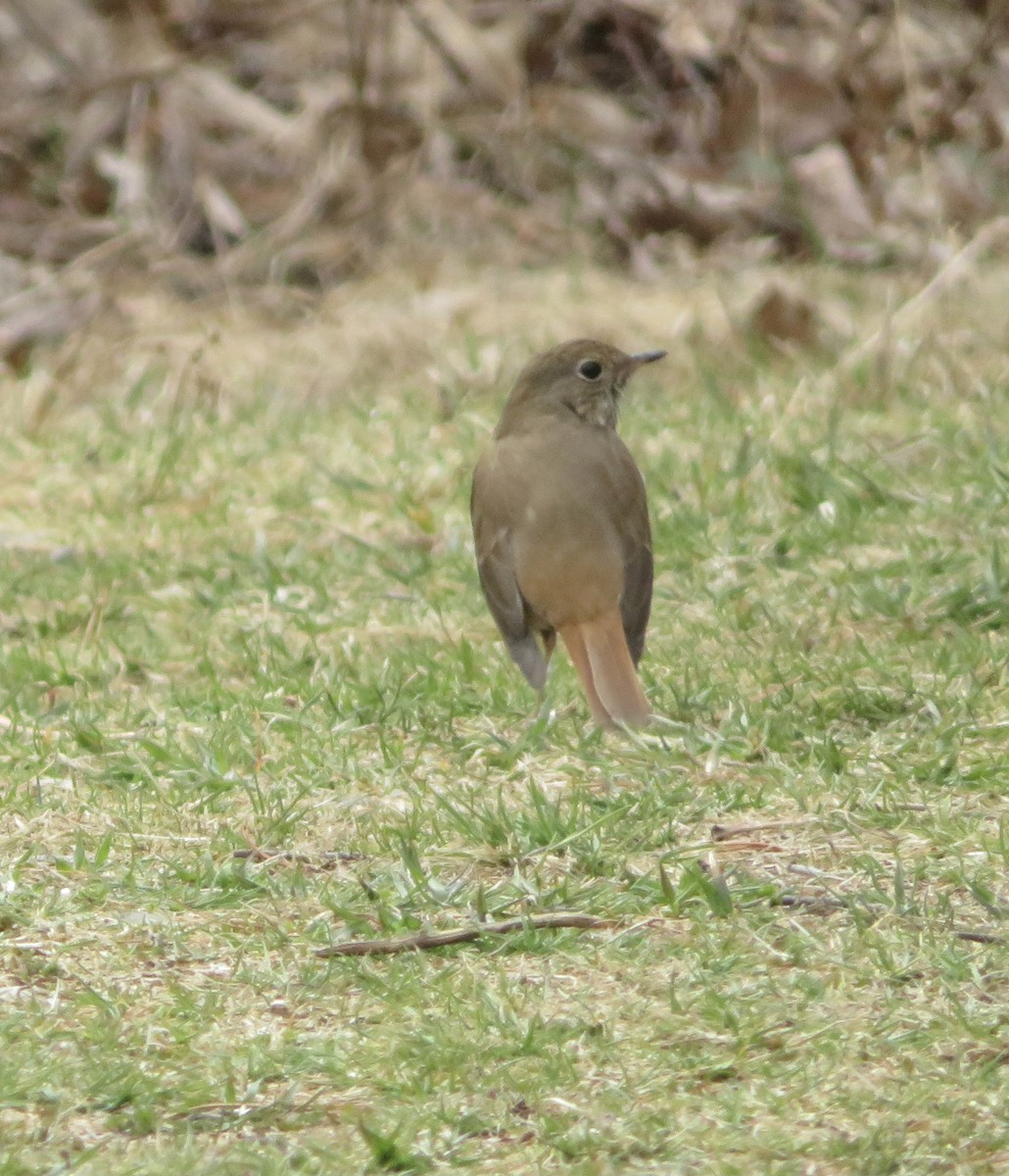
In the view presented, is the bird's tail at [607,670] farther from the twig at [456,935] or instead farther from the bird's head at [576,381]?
the twig at [456,935]

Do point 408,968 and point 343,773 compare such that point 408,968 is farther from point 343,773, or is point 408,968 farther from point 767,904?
point 343,773

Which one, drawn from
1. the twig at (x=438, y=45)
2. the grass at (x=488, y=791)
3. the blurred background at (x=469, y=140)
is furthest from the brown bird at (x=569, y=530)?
the twig at (x=438, y=45)

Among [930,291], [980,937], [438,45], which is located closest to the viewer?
[980,937]

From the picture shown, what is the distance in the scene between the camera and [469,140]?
10.5m

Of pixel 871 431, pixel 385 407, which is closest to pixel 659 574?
pixel 871 431

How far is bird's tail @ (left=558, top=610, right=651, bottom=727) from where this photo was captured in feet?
15.3

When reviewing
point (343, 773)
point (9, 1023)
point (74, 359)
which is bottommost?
point (74, 359)

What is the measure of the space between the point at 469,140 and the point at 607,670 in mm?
6181

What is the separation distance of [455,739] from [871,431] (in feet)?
9.12

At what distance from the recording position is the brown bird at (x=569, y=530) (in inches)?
195

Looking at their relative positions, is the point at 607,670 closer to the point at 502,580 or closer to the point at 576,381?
the point at 502,580

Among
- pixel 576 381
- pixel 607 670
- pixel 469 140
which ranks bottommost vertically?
pixel 469 140

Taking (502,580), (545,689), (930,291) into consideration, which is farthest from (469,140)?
(545,689)

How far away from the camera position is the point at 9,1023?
3.29m
